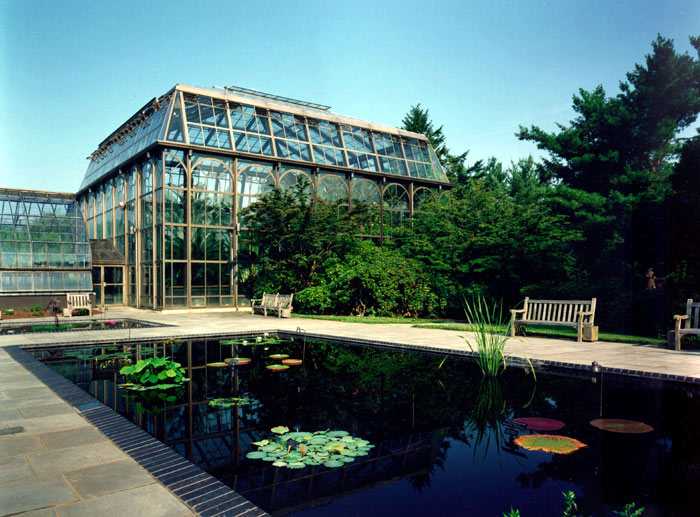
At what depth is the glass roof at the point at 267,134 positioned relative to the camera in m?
19.8

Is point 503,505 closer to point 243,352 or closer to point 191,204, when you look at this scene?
point 243,352

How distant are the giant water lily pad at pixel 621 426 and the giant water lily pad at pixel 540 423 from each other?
0.99 ft

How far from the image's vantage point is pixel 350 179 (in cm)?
2288

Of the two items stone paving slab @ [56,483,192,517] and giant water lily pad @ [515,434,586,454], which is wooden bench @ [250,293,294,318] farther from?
stone paving slab @ [56,483,192,517]

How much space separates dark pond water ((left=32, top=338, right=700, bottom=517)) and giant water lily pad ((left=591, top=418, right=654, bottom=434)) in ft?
0.19

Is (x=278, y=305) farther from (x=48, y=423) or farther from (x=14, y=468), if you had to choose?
(x=14, y=468)

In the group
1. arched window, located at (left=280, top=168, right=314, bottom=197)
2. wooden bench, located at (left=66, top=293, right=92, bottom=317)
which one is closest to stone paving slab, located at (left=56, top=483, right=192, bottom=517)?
wooden bench, located at (left=66, top=293, right=92, bottom=317)

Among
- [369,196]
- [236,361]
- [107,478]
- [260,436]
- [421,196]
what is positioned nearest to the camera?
[107,478]

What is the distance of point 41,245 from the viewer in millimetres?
19828

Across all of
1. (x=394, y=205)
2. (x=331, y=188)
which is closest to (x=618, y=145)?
(x=394, y=205)

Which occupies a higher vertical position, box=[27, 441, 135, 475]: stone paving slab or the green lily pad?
box=[27, 441, 135, 475]: stone paving slab

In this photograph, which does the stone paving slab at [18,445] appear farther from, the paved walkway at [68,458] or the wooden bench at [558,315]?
the wooden bench at [558,315]

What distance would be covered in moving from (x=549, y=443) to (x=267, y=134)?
19.5 metres

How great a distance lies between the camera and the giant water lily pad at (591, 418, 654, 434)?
13.2 ft
